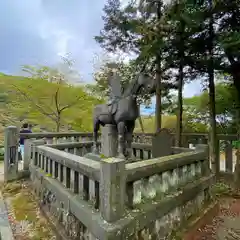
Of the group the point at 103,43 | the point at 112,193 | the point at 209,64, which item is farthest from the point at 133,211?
the point at 103,43

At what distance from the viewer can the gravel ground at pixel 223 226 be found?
2850mm

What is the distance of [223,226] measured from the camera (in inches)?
126

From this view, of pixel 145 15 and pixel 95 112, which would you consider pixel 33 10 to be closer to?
pixel 145 15

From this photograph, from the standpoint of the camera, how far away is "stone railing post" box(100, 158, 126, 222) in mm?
1893

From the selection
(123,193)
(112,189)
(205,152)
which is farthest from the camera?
(205,152)

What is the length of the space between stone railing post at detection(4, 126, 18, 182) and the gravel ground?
4396 millimetres

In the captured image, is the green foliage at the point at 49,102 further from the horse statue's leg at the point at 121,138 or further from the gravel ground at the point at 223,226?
the gravel ground at the point at 223,226

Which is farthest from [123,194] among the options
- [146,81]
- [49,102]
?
[49,102]

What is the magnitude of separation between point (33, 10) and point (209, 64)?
10544 millimetres

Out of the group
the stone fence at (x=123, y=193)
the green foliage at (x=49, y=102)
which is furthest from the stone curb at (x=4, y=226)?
the green foliage at (x=49, y=102)

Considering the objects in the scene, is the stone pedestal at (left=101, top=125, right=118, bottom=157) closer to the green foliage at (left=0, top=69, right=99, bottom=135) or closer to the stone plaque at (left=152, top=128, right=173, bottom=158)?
the stone plaque at (left=152, top=128, right=173, bottom=158)

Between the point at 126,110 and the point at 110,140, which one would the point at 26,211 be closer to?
the point at 110,140

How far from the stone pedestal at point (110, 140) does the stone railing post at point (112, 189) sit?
224 cm

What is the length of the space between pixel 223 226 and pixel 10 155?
16.0 ft
